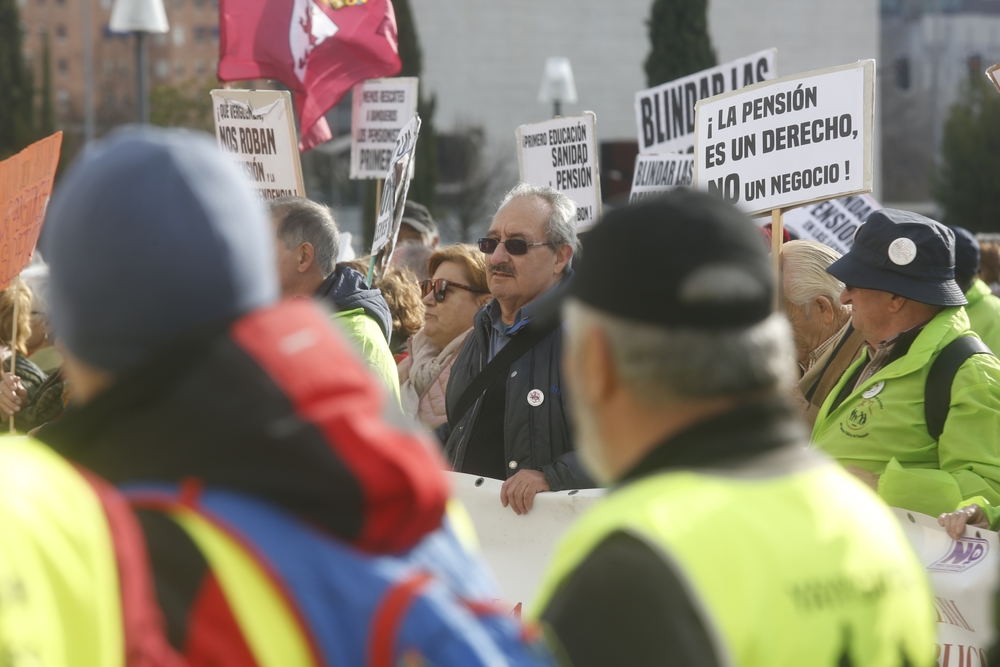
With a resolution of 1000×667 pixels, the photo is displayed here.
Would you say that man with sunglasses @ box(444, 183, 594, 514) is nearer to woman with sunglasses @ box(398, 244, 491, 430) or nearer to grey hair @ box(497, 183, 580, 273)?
grey hair @ box(497, 183, 580, 273)

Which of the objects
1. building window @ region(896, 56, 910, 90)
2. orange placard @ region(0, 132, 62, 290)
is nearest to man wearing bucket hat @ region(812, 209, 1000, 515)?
orange placard @ region(0, 132, 62, 290)

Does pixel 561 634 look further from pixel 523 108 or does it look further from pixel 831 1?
pixel 831 1

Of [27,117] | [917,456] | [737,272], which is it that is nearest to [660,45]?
[27,117]

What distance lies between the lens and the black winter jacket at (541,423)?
4.18 m

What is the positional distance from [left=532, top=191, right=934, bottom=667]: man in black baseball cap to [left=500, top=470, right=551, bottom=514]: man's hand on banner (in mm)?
2499

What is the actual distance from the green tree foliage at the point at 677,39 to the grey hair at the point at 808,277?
83.7 ft

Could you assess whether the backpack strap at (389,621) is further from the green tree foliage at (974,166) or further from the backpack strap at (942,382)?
the green tree foliage at (974,166)

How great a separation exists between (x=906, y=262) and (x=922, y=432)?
570mm

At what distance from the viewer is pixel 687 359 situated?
1567mm

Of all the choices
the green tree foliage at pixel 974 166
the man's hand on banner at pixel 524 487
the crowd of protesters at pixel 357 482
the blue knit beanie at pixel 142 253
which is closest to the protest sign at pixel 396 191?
the man's hand on banner at pixel 524 487

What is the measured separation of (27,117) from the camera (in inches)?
1553

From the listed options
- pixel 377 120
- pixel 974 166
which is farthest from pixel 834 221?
pixel 974 166

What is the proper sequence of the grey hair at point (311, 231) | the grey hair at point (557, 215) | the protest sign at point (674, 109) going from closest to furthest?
the grey hair at point (557, 215), the grey hair at point (311, 231), the protest sign at point (674, 109)

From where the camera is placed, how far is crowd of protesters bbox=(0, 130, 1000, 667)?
1255 millimetres
